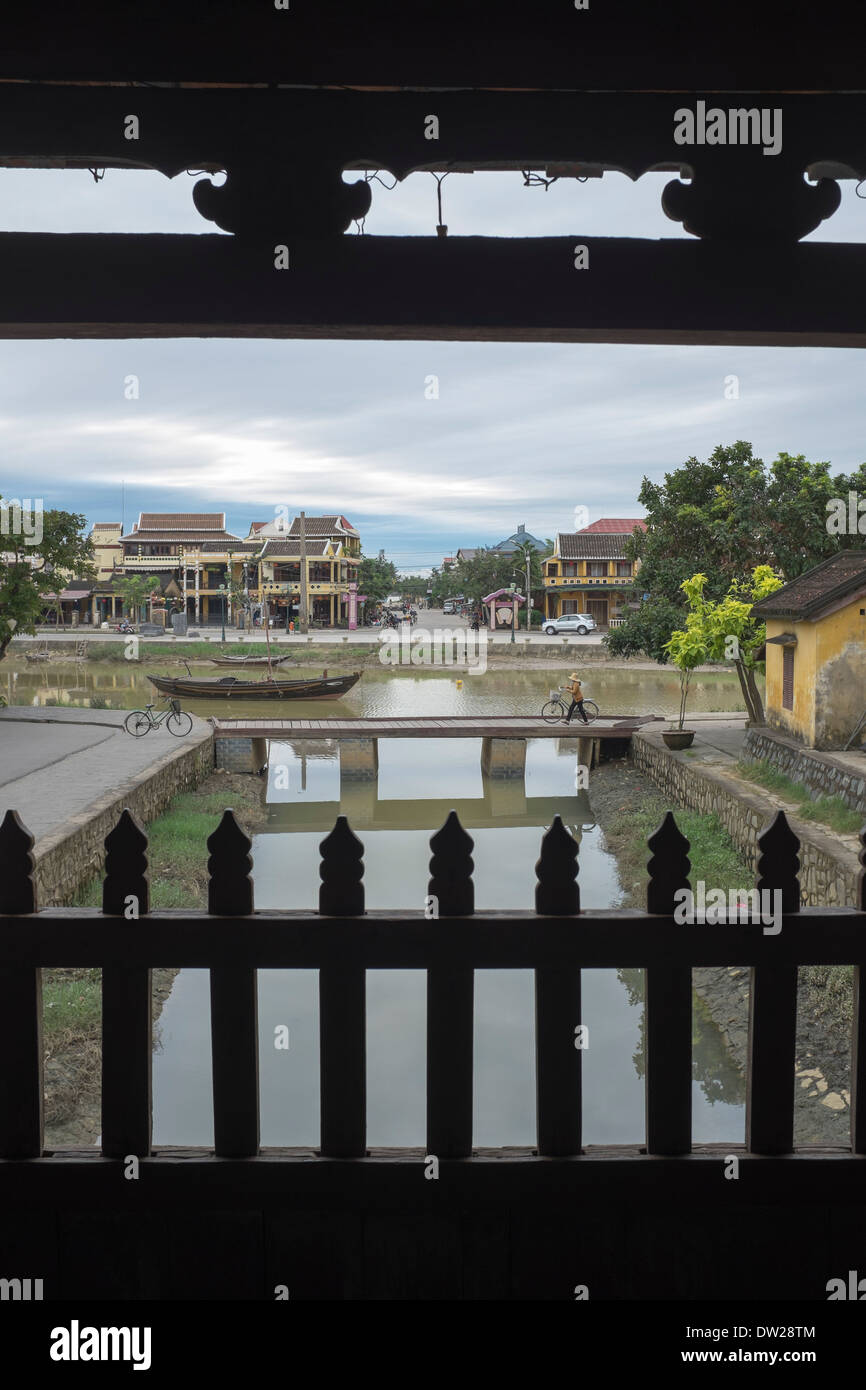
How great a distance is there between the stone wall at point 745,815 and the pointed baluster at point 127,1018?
344cm

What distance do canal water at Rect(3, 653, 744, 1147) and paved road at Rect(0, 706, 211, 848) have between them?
6.57 ft

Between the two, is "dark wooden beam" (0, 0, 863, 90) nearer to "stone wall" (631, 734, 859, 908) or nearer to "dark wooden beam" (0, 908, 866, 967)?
"dark wooden beam" (0, 908, 866, 967)

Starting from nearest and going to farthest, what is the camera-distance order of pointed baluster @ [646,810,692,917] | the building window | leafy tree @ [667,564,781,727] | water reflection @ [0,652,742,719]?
pointed baluster @ [646,810,692,917], the building window, leafy tree @ [667,564,781,727], water reflection @ [0,652,742,719]

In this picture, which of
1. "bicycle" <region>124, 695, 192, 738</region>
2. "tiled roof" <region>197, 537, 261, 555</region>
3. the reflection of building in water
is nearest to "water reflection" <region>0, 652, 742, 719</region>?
"bicycle" <region>124, 695, 192, 738</region>

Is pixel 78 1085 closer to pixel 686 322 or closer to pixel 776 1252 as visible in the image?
pixel 776 1252

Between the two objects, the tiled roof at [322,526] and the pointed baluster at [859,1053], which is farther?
the tiled roof at [322,526]

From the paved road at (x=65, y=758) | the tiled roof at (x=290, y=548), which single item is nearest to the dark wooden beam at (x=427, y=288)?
the paved road at (x=65, y=758)

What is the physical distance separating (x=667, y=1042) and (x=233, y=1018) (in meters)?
0.89

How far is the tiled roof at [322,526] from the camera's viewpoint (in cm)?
5497

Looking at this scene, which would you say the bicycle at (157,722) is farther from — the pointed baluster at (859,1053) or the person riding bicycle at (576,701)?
the pointed baluster at (859,1053)

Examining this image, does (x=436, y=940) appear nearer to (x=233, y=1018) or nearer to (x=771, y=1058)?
(x=233, y=1018)

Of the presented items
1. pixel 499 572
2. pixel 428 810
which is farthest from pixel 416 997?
pixel 499 572

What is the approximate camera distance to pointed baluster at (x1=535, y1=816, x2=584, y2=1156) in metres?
1.97

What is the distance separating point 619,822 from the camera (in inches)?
570
